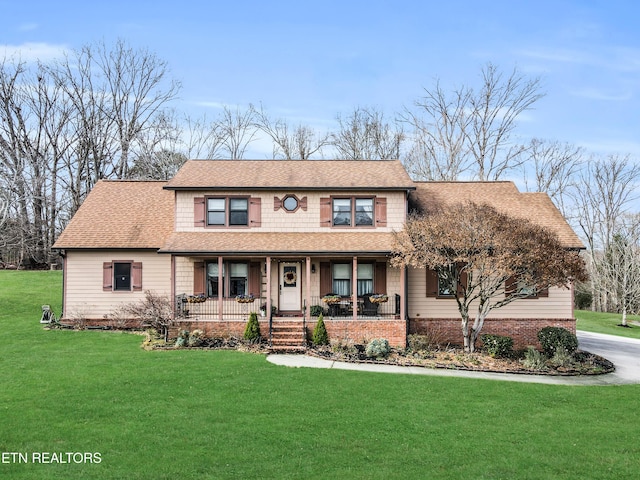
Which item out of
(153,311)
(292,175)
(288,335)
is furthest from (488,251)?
(153,311)

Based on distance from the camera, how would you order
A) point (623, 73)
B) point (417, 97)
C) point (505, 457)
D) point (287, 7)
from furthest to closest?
point (417, 97)
point (623, 73)
point (287, 7)
point (505, 457)

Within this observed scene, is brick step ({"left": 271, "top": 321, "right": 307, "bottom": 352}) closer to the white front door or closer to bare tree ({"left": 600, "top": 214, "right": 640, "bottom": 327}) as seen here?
the white front door

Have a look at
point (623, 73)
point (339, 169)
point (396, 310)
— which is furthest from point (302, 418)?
point (623, 73)

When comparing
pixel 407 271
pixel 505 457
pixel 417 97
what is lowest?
pixel 505 457

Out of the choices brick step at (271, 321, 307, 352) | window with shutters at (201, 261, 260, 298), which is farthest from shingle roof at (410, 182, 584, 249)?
brick step at (271, 321, 307, 352)

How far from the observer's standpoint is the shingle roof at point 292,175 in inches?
806

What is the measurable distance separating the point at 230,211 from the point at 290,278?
11.0 feet

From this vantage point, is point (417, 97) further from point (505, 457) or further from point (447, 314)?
point (505, 457)

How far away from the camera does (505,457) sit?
856 cm

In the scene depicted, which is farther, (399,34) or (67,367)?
(399,34)

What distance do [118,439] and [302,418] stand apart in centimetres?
318

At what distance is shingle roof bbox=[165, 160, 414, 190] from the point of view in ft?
67.2

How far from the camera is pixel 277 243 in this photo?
773 inches

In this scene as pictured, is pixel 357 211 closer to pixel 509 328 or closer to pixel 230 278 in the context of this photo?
pixel 230 278
